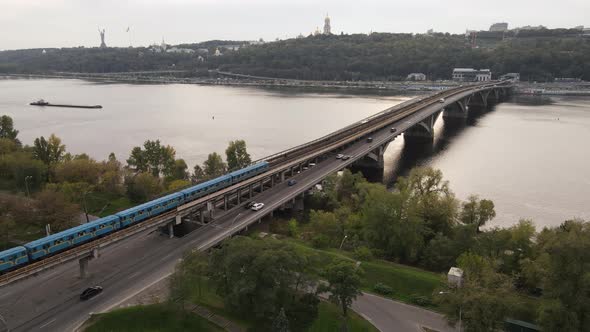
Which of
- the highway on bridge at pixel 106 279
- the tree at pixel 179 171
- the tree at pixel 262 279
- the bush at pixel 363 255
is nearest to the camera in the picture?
the tree at pixel 262 279

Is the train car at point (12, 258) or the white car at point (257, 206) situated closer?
the train car at point (12, 258)

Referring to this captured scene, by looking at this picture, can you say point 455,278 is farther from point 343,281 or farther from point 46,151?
point 46,151

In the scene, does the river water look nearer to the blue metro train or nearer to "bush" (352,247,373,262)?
"bush" (352,247,373,262)

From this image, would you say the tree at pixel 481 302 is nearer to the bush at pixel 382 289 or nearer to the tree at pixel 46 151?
the bush at pixel 382 289

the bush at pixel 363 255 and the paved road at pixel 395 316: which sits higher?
the bush at pixel 363 255

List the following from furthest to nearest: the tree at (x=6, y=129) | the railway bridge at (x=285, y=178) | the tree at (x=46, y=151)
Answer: the tree at (x=6, y=129) → the tree at (x=46, y=151) → the railway bridge at (x=285, y=178)

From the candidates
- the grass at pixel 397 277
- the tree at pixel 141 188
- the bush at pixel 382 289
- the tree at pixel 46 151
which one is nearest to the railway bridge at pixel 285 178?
the tree at pixel 141 188

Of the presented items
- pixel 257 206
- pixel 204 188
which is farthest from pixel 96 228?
pixel 257 206
